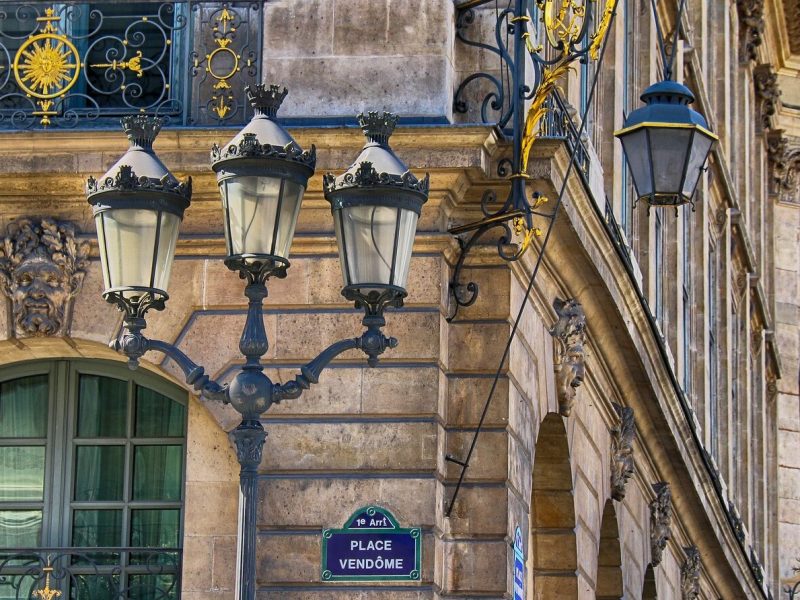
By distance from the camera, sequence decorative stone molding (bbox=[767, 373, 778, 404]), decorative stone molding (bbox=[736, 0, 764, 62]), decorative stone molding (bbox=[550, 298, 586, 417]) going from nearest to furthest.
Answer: decorative stone molding (bbox=[550, 298, 586, 417]) → decorative stone molding (bbox=[736, 0, 764, 62]) → decorative stone molding (bbox=[767, 373, 778, 404])

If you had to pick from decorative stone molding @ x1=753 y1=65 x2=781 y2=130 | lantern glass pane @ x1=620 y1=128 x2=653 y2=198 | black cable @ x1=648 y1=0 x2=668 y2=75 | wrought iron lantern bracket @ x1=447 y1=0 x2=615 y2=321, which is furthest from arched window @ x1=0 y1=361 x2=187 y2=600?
decorative stone molding @ x1=753 y1=65 x2=781 y2=130

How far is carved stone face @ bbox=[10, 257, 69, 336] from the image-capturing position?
46.4 ft

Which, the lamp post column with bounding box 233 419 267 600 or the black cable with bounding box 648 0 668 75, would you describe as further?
the black cable with bounding box 648 0 668 75

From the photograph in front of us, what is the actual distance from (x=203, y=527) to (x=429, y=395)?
162 cm

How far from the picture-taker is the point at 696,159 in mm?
14484

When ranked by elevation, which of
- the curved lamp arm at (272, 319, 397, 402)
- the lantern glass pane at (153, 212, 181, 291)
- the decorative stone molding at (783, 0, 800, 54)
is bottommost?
the curved lamp arm at (272, 319, 397, 402)

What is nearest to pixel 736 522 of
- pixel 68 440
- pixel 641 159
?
pixel 641 159

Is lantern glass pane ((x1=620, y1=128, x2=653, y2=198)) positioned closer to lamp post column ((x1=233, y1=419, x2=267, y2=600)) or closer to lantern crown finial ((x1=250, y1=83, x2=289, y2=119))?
lantern crown finial ((x1=250, y1=83, x2=289, y2=119))

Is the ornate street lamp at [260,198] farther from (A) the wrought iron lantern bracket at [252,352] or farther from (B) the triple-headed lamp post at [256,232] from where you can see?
(A) the wrought iron lantern bracket at [252,352]

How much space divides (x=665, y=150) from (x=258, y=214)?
4447 mm

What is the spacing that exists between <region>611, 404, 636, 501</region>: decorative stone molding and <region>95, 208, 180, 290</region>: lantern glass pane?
9568mm

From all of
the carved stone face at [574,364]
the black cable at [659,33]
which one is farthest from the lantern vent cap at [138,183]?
the black cable at [659,33]

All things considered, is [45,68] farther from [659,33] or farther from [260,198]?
[659,33]

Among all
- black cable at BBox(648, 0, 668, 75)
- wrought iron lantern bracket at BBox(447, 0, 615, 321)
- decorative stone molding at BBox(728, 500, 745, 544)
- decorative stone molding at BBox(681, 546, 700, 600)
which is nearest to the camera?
wrought iron lantern bracket at BBox(447, 0, 615, 321)
